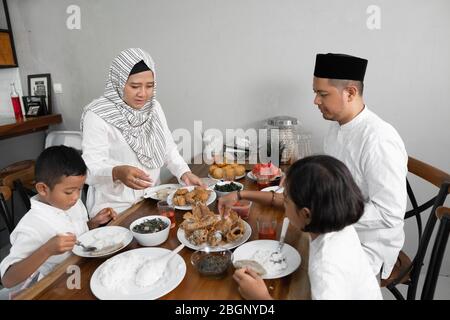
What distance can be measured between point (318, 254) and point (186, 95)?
1.90m

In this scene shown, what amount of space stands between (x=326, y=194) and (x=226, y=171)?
963 mm

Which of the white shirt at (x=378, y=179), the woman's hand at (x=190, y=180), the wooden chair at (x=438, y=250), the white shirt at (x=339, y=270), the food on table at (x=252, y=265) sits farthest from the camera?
the woman's hand at (x=190, y=180)

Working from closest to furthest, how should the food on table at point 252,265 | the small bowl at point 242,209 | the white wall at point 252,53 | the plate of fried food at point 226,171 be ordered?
the food on table at point 252,265 < the small bowl at point 242,209 < the plate of fried food at point 226,171 < the white wall at point 252,53

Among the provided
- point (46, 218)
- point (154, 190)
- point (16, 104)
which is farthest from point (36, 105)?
point (46, 218)

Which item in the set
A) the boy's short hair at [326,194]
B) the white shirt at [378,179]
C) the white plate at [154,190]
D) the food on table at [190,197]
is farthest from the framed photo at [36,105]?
→ the boy's short hair at [326,194]

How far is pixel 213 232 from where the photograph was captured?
1119 millimetres

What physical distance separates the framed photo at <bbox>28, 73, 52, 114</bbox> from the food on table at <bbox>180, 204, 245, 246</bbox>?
7.66ft

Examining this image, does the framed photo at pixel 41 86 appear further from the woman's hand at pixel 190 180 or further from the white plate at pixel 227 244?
the white plate at pixel 227 244

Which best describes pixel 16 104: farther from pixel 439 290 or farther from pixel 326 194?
pixel 439 290

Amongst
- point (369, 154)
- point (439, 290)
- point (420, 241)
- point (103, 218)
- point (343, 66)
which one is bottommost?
point (439, 290)

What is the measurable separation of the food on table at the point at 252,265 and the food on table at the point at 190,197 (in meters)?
0.47

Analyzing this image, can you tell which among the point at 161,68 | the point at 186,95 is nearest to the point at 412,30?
the point at 186,95

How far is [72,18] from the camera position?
2.61 m

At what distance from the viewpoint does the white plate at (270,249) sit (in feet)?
3.07
